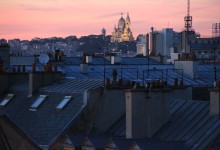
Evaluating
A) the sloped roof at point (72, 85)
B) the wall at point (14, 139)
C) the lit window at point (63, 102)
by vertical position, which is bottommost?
the wall at point (14, 139)

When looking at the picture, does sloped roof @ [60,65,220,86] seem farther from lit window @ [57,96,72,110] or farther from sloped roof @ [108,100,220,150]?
sloped roof @ [108,100,220,150]

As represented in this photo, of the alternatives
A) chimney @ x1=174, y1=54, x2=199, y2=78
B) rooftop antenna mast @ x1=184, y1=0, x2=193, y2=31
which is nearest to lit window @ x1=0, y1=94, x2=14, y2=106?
chimney @ x1=174, y1=54, x2=199, y2=78

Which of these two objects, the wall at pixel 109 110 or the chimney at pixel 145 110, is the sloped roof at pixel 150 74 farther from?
the chimney at pixel 145 110

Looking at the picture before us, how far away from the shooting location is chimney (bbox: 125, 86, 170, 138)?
32.1m

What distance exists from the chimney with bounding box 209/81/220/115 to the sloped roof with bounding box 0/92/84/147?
8.75 metres

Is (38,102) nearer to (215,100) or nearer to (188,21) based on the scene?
(215,100)

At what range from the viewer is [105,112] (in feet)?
123

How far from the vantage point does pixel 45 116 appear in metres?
40.3

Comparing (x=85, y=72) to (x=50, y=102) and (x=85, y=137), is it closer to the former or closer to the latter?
(x=50, y=102)

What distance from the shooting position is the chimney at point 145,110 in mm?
32125

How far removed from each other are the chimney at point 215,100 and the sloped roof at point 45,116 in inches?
344

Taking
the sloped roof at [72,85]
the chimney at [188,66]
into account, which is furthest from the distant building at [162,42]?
the sloped roof at [72,85]

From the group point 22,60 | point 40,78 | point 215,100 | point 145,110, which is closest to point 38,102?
point 40,78

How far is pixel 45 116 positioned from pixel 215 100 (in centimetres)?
1246
